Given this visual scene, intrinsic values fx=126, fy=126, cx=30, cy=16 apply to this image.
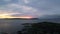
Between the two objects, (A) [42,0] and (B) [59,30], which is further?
(B) [59,30]

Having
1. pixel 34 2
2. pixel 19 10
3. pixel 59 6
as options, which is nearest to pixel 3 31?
pixel 19 10

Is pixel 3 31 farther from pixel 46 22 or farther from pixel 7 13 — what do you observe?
pixel 46 22

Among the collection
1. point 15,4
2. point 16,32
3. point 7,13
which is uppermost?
point 15,4

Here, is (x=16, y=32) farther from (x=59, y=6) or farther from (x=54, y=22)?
(x=59, y=6)

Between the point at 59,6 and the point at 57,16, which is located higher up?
the point at 59,6

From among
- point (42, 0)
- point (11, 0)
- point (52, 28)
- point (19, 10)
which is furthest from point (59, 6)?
point (11, 0)

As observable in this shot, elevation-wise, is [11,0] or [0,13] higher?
[11,0]
